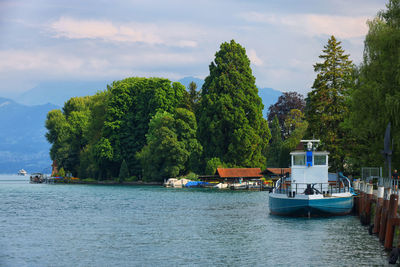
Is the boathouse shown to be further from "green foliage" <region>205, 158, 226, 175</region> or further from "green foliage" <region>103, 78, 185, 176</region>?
"green foliage" <region>103, 78, 185, 176</region>

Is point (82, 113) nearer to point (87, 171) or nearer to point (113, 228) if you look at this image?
point (87, 171)

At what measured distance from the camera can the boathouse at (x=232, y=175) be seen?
97694 mm

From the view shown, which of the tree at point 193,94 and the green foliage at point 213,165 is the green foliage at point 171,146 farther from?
the tree at point 193,94

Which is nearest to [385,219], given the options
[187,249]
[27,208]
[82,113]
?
[187,249]

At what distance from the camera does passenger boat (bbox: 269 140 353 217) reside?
43.8 m

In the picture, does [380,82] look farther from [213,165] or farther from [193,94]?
[193,94]

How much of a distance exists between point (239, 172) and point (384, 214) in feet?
231

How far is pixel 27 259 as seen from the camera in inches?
1129

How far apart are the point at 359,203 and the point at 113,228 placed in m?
18.6

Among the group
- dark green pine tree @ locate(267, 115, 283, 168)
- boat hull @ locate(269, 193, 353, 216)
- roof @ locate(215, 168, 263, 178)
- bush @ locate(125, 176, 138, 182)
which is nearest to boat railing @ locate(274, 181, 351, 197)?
boat hull @ locate(269, 193, 353, 216)

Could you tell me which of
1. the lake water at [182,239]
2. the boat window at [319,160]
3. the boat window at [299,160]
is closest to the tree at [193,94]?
the lake water at [182,239]

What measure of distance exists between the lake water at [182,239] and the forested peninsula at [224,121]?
486 inches

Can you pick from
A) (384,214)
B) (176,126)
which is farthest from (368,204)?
(176,126)

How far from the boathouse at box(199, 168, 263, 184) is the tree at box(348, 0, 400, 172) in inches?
1914
